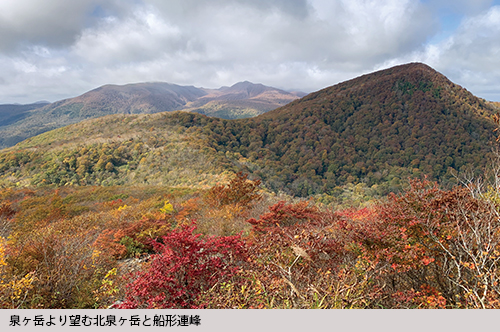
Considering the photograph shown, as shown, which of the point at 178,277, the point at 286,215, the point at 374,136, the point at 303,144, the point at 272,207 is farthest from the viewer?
the point at 374,136

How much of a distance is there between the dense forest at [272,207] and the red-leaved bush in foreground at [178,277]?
0.02 meters

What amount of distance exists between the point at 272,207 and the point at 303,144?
1386 inches

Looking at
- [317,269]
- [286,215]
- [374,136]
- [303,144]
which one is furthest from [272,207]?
[374,136]

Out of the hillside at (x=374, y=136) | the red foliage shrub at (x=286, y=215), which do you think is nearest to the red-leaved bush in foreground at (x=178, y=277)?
the red foliage shrub at (x=286, y=215)

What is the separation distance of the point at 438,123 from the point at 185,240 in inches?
1971

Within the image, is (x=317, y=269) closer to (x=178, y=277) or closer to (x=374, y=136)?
(x=178, y=277)

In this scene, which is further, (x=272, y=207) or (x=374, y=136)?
(x=374, y=136)

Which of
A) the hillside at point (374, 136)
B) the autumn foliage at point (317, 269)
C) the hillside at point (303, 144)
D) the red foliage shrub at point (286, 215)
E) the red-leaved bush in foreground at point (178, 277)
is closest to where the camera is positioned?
the autumn foliage at point (317, 269)

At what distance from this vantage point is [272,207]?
7.41 m

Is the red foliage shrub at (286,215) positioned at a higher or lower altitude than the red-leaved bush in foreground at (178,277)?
lower

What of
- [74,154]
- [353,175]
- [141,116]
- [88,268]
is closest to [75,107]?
[141,116]

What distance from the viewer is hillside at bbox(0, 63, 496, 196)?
27250 millimetres

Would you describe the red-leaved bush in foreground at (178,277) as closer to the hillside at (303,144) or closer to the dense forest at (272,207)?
the dense forest at (272,207)

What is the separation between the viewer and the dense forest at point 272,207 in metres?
3.03
